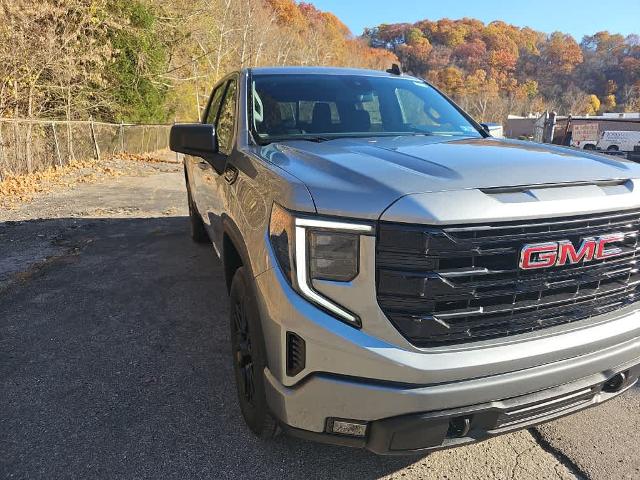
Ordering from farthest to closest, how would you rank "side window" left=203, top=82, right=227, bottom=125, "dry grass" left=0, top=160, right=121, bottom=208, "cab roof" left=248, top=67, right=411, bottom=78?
"dry grass" left=0, top=160, right=121, bottom=208, "side window" left=203, top=82, right=227, bottom=125, "cab roof" left=248, top=67, right=411, bottom=78

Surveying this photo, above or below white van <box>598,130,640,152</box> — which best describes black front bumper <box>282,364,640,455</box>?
above

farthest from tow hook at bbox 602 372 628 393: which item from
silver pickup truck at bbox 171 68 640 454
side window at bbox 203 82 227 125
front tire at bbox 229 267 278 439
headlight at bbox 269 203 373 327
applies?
side window at bbox 203 82 227 125

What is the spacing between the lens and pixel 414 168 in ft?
6.54

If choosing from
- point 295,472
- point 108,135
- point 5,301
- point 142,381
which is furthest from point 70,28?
point 295,472

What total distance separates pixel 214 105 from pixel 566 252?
3.84m

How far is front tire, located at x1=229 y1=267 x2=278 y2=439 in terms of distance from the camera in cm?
208

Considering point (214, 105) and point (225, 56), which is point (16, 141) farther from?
point (225, 56)

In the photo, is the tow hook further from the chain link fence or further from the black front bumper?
the chain link fence

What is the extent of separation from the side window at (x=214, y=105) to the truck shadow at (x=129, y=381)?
1575 millimetres

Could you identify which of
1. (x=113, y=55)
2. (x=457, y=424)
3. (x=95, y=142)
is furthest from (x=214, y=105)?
(x=113, y=55)

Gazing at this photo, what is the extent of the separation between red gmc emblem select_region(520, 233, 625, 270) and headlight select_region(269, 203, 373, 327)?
24.1 inches

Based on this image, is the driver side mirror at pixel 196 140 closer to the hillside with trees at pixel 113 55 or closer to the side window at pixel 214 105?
the side window at pixel 214 105

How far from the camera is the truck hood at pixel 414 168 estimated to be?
5.82 feet

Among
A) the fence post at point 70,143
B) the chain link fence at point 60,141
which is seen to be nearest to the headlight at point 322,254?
the chain link fence at point 60,141
